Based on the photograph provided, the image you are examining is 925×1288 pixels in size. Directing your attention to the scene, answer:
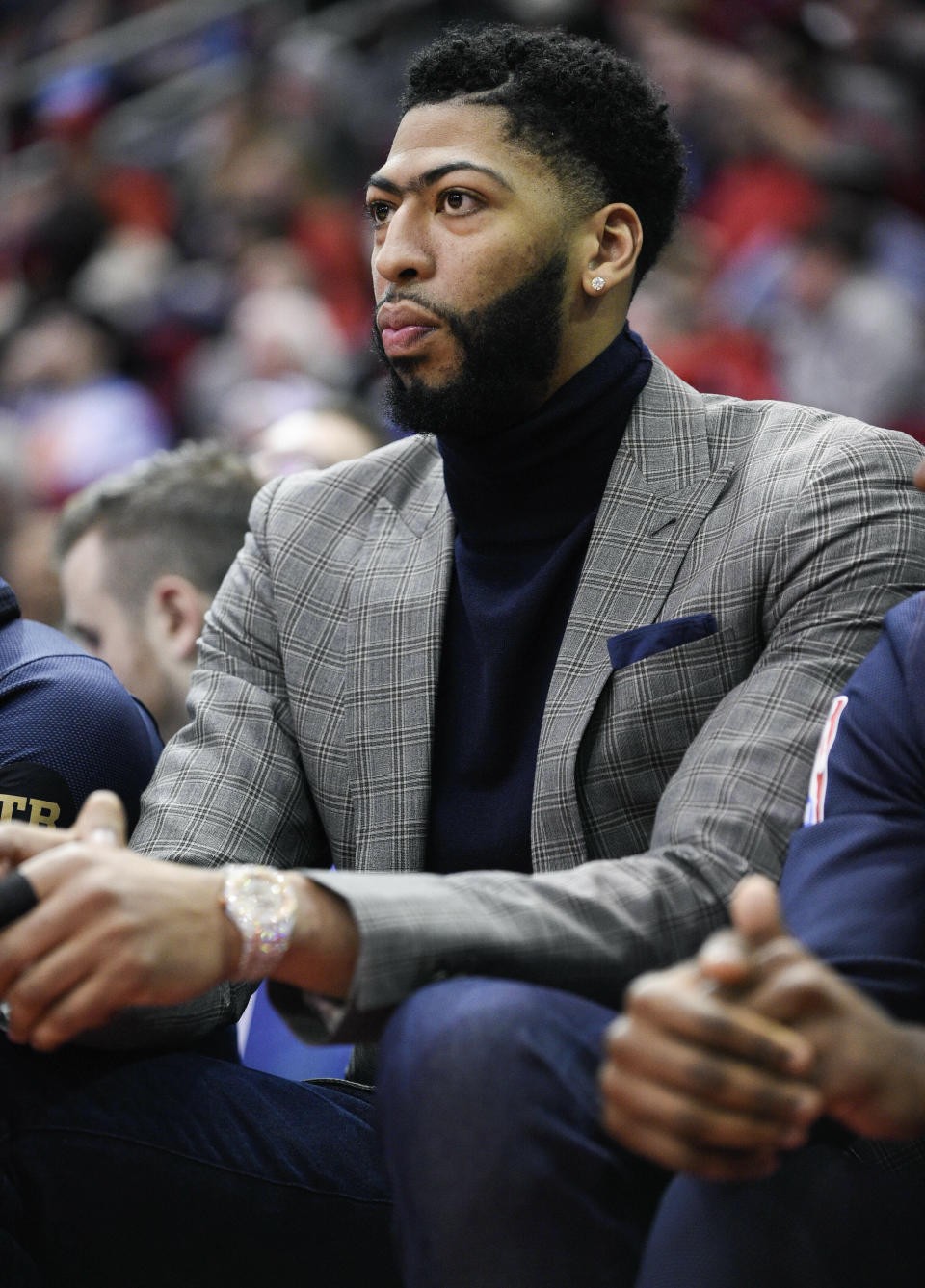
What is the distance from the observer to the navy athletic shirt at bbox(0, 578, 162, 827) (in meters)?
1.62

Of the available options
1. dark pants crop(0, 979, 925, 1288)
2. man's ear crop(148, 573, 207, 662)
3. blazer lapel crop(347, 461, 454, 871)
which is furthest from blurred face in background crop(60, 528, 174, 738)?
dark pants crop(0, 979, 925, 1288)

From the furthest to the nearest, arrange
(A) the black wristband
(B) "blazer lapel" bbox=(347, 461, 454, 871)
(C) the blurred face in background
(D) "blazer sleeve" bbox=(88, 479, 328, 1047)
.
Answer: (C) the blurred face in background, (B) "blazer lapel" bbox=(347, 461, 454, 871), (D) "blazer sleeve" bbox=(88, 479, 328, 1047), (A) the black wristband

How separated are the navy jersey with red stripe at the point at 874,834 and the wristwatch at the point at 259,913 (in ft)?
1.24

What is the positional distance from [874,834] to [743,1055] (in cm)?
34

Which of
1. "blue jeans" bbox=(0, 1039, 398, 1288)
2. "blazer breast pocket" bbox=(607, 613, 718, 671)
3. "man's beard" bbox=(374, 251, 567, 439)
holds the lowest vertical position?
"blue jeans" bbox=(0, 1039, 398, 1288)

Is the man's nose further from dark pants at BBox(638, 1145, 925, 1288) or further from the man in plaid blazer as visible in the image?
dark pants at BBox(638, 1145, 925, 1288)

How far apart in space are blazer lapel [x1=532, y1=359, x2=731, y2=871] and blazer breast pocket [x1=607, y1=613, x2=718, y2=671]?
0.01 meters

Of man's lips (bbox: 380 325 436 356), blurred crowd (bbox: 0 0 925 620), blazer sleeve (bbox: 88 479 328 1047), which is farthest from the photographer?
blurred crowd (bbox: 0 0 925 620)

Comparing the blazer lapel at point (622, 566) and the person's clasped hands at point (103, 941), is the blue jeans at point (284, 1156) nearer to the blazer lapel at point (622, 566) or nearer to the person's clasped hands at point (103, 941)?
the person's clasped hands at point (103, 941)

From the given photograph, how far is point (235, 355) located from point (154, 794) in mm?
3887

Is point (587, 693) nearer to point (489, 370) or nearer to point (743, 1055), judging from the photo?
point (489, 370)

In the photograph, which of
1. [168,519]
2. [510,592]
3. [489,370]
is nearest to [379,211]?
[489,370]

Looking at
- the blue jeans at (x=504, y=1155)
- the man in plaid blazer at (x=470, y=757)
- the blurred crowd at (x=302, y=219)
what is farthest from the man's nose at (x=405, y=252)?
the blurred crowd at (x=302, y=219)

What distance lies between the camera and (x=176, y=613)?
245cm
